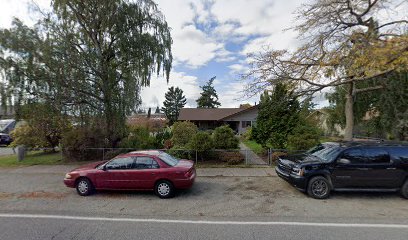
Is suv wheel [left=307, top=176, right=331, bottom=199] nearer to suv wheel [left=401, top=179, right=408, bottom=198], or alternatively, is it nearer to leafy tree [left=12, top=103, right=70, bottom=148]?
suv wheel [left=401, top=179, right=408, bottom=198]

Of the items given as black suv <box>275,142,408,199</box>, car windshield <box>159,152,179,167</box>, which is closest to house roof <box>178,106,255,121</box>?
car windshield <box>159,152,179,167</box>

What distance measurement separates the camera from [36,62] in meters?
11.8

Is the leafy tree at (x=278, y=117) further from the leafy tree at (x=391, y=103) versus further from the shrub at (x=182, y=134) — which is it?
the leafy tree at (x=391, y=103)

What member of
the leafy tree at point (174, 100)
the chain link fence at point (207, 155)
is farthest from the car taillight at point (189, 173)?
the leafy tree at point (174, 100)

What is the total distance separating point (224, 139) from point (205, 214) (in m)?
7.04

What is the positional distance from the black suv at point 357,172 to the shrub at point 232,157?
15.8 ft

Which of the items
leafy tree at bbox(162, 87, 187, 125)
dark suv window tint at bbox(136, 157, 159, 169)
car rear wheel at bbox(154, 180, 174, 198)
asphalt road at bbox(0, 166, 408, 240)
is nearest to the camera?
asphalt road at bbox(0, 166, 408, 240)

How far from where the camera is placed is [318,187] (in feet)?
23.3

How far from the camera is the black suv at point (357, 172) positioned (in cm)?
708

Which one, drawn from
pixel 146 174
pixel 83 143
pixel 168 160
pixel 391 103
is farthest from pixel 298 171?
pixel 83 143

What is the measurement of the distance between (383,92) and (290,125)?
209 inches

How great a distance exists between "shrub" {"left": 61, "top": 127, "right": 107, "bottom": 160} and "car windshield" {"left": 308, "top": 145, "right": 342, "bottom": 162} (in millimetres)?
11335

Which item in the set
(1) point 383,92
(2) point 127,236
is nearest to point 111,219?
(2) point 127,236

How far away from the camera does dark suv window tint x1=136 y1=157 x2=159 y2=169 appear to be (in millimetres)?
7398
